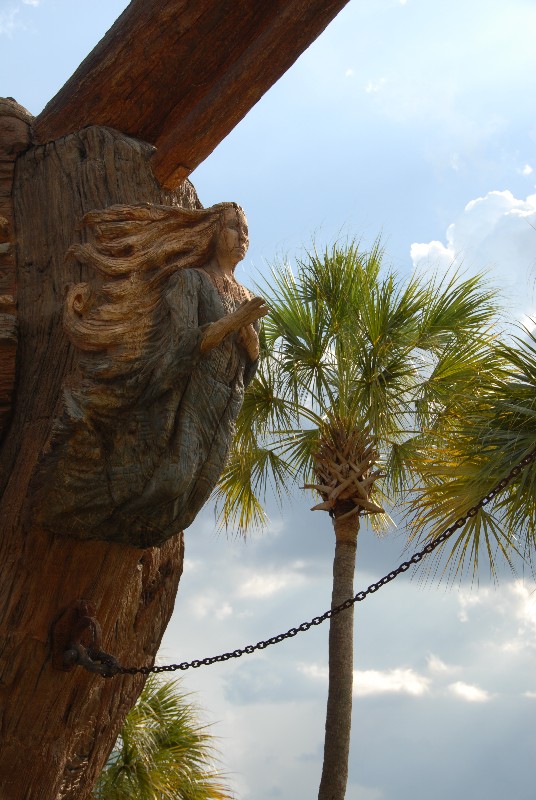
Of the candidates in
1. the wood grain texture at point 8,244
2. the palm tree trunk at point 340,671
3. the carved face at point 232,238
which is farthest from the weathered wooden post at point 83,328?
the palm tree trunk at point 340,671

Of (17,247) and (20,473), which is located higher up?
(17,247)

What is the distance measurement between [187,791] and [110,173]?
18.6ft

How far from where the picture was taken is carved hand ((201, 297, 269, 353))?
4270 mm

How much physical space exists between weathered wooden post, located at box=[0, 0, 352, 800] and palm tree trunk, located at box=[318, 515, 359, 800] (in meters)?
3.06

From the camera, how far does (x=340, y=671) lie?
27.7 feet

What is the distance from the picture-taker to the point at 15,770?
15.1 ft

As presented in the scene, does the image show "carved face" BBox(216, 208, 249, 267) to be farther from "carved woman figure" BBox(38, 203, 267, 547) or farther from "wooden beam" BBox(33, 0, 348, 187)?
"wooden beam" BBox(33, 0, 348, 187)

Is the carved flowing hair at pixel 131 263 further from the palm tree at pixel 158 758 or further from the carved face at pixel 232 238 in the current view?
the palm tree at pixel 158 758

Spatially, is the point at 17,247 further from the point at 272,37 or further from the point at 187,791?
the point at 187,791

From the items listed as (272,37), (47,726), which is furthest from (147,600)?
(272,37)

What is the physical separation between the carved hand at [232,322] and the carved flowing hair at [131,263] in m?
0.28

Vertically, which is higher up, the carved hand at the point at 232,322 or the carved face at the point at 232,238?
the carved face at the point at 232,238

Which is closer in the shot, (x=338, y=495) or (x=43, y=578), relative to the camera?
(x=43, y=578)

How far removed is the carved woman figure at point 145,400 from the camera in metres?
4.21
